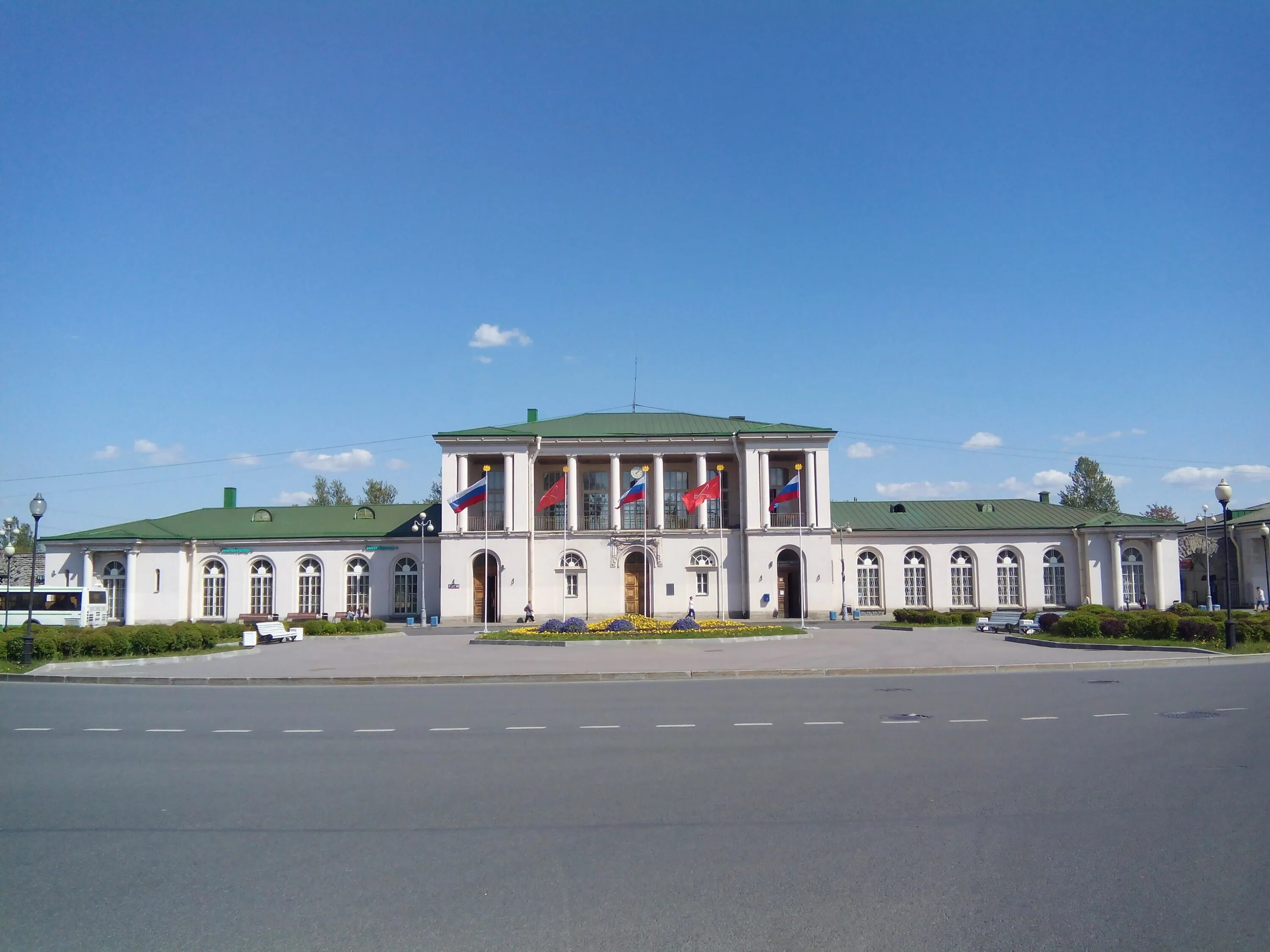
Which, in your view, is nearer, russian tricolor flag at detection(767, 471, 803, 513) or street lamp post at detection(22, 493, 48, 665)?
street lamp post at detection(22, 493, 48, 665)

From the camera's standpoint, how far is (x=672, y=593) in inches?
1879

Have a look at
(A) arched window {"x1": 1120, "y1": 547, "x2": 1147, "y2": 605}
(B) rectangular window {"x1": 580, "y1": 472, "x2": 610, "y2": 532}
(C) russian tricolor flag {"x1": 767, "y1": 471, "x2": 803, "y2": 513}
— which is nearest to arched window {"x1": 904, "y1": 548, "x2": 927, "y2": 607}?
(A) arched window {"x1": 1120, "y1": 547, "x2": 1147, "y2": 605}

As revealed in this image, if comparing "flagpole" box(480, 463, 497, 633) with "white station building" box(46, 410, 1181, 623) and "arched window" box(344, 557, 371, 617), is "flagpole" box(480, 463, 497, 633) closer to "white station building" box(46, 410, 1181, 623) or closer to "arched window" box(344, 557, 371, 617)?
"white station building" box(46, 410, 1181, 623)

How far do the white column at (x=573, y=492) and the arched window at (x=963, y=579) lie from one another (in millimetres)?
21435

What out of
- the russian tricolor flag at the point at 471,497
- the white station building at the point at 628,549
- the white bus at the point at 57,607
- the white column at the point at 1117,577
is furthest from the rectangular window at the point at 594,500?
the white column at the point at 1117,577

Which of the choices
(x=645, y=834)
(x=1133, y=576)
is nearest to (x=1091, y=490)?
(x=1133, y=576)

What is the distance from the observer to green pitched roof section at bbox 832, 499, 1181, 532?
50500mm

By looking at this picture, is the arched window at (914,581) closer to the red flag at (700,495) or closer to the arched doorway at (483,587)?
the red flag at (700,495)

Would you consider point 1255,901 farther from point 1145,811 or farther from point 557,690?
point 557,690

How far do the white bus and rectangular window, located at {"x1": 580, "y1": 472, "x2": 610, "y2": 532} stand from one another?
80.6ft

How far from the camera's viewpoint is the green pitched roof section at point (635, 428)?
47.7 metres

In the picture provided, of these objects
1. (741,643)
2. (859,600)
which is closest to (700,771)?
(741,643)

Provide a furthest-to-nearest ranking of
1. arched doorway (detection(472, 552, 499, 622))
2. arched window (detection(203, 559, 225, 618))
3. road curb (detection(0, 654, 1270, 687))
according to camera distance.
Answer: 1. arched window (detection(203, 559, 225, 618))
2. arched doorway (detection(472, 552, 499, 622))
3. road curb (detection(0, 654, 1270, 687))

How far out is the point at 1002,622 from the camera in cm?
3881
